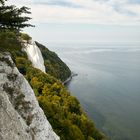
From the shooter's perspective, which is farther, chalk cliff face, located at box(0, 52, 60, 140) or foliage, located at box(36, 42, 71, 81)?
foliage, located at box(36, 42, 71, 81)

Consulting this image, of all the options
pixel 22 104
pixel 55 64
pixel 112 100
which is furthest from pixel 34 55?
pixel 22 104

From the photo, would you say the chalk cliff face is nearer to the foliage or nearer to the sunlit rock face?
the sunlit rock face

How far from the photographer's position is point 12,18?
1991 cm

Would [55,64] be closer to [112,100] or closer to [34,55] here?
[34,55]

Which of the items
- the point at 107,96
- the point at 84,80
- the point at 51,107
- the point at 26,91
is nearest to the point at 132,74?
the point at 84,80

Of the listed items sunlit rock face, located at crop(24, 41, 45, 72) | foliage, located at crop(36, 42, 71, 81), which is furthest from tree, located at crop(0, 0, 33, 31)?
foliage, located at crop(36, 42, 71, 81)

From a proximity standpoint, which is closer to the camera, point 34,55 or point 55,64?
point 34,55

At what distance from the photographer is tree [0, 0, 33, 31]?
19.5 m

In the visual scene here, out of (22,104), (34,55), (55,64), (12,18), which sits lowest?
(55,64)

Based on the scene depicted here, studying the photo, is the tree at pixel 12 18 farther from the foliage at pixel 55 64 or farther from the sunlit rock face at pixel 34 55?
the foliage at pixel 55 64

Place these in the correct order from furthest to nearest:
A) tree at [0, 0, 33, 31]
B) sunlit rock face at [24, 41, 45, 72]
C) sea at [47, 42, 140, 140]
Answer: sunlit rock face at [24, 41, 45, 72] < sea at [47, 42, 140, 140] < tree at [0, 0, 33, 31]

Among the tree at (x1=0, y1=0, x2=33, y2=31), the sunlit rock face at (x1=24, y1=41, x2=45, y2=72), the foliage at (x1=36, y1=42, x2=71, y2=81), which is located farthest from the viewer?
the foliage at (x1=36, y1=42, x2=71, y2=81)

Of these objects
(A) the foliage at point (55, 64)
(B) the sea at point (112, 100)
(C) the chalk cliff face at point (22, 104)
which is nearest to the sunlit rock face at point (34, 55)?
(B) the sea at point (112, 100)

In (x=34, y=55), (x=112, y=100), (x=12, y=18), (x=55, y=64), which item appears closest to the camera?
(x=12, y=18)
